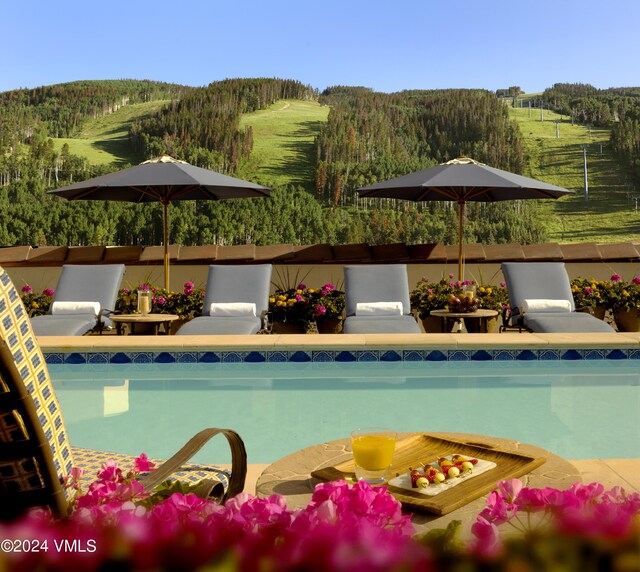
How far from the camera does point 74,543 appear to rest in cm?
40

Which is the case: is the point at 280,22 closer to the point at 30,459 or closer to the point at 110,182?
the point at 110,182

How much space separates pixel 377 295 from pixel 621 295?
3226mm

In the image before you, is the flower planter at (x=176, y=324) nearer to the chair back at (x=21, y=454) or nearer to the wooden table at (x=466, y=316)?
the wooden table at (x=466, y=316)

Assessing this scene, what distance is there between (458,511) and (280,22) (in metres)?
49.3

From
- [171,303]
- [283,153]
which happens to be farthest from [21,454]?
[283,153]

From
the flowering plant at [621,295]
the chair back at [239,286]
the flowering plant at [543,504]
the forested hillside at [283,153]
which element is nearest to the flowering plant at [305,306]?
the chair back at [239,286]

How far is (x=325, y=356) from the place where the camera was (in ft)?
19.5

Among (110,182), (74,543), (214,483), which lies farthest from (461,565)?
(110,182)

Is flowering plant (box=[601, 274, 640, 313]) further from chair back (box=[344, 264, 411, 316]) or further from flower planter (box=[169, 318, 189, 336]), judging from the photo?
flower planter (box=[169, 318, 189, 336])

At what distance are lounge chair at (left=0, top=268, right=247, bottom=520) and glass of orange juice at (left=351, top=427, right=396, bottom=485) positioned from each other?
1.26 feet

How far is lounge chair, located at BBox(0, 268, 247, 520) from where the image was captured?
4.79 feet

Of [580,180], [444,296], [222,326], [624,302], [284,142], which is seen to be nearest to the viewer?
[222,326]

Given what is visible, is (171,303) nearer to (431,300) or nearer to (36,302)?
(36,302)

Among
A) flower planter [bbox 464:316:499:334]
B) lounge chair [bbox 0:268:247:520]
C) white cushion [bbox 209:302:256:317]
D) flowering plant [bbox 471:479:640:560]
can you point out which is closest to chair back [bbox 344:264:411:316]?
flower planter [bbox 464:316:499:334]
